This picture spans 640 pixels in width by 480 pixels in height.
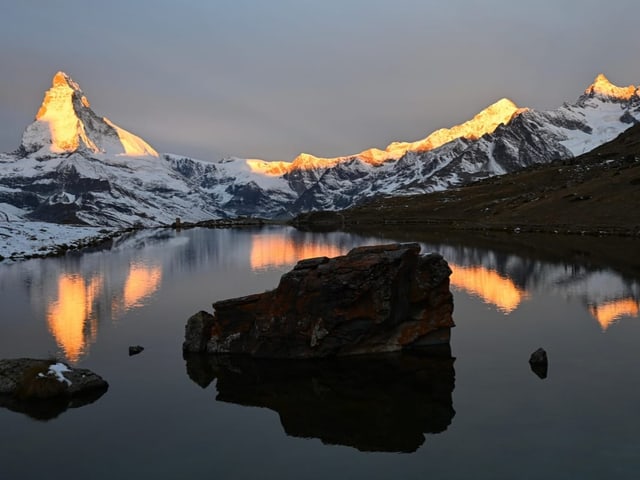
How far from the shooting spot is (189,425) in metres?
26.9

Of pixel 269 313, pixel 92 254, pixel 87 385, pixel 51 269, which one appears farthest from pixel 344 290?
pixel 92 254

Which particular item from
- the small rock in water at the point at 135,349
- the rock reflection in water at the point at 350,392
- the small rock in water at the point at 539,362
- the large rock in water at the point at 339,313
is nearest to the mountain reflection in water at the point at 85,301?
the small rock in water at the point at 135,349

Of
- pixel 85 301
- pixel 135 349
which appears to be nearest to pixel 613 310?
pixel 135 349

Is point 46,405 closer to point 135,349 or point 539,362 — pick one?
point 135,349

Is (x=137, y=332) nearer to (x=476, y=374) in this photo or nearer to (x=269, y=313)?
(x=269, y=313)

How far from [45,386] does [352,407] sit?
16404 mm

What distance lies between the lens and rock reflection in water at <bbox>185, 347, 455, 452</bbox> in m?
25.8

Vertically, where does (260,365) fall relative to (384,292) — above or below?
below

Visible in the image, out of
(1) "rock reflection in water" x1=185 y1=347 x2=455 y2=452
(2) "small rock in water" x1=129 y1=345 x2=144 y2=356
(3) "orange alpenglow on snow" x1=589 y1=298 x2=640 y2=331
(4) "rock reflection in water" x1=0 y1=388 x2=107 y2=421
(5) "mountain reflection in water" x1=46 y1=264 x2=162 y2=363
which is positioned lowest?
(4) "rock reflection in water" x1=0 y1=388 x2=107 y2=421

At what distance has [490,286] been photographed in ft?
208

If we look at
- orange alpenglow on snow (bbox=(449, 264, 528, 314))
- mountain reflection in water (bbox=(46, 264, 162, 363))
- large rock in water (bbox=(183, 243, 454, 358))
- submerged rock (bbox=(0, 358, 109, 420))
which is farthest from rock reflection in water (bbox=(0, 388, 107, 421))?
orange alpenglow on snow (bbox=(449, 264, 528, 314))

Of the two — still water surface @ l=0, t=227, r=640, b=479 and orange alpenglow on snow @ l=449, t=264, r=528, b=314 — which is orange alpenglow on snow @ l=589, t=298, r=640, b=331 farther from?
orange alpenglow on snow @ l=449, t=264, r=528, b=314

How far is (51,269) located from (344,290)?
67811 millimetres

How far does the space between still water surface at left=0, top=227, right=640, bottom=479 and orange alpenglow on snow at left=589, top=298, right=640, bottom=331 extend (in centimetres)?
16
